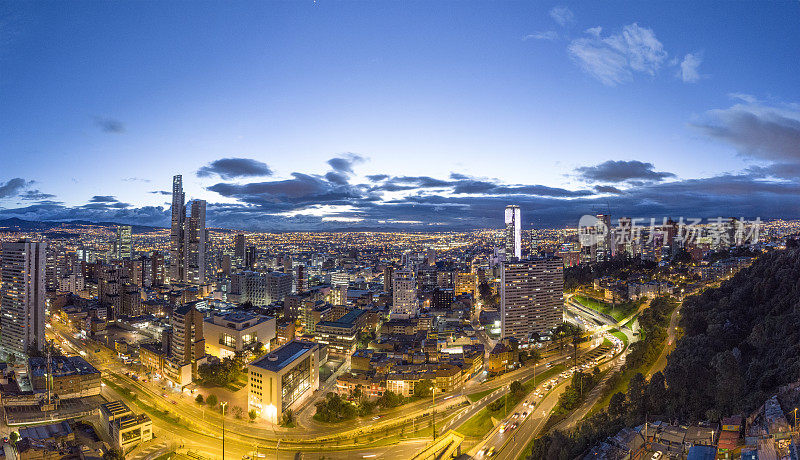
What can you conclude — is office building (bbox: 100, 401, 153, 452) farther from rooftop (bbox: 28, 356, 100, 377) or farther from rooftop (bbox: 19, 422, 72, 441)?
rooftop (bbox: 28, 356, 100, 377)

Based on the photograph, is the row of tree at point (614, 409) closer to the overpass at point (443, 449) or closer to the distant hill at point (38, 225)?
the overpass at point (443, 449)

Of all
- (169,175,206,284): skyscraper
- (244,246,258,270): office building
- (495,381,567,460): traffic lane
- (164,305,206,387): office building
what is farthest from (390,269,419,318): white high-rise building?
(244,246,258,270): office building

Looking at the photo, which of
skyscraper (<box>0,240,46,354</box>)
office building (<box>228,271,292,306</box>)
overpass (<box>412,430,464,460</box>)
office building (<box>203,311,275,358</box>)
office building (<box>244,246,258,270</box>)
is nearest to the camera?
overpass (<box>412,430,464,460</box>)

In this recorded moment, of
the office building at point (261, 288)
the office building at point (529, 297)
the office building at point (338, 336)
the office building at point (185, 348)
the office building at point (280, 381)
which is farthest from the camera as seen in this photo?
the office building at point (261, 288)

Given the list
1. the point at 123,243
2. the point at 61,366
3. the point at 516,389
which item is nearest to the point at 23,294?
the point at 61,366

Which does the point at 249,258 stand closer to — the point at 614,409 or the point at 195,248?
the point at 195,248

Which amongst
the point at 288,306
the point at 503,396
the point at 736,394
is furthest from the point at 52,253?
the point at 736,394

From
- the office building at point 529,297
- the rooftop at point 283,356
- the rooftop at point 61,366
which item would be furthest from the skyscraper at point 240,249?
the rooftop at point 283,356
